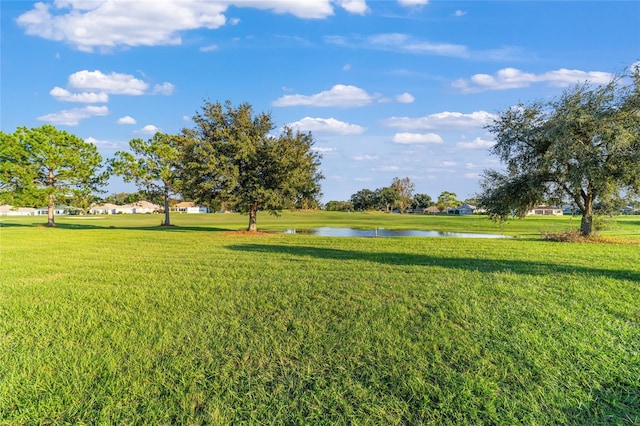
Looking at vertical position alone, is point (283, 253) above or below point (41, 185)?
below

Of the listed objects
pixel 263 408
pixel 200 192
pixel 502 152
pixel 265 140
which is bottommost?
pixel 263 408

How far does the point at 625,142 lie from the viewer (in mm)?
15531

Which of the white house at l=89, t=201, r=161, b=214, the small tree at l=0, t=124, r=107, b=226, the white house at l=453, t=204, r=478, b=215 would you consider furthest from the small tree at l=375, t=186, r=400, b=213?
the small tree at l=0, t=124, r=107, b=226

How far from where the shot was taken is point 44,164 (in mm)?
31219

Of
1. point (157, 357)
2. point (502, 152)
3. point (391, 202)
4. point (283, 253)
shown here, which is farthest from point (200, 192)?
point (391, 202)

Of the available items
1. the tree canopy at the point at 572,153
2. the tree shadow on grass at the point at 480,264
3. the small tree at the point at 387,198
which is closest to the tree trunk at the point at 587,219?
the tree canopy at the point at 572,153

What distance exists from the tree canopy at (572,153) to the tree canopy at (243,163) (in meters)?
11.5

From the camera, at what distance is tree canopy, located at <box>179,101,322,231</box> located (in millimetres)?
22562

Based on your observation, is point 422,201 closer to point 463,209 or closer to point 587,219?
point 463,209

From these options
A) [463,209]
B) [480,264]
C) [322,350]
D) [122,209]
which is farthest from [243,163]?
[122,209]

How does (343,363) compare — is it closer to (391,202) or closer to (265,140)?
(265,140)

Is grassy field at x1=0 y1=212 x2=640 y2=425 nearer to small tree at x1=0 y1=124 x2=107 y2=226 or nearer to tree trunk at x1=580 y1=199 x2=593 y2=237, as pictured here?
tree trunk at x1=580 y1=199 x2=593 y2=237

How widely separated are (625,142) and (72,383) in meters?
19.9

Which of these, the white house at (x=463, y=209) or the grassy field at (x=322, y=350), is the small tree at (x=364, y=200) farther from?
the grassy field at (x=322, y=350)
